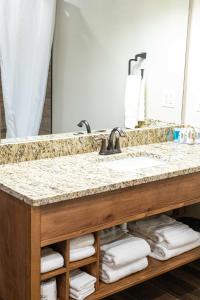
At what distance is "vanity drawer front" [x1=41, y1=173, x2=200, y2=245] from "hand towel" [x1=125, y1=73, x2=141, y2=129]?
25.4 inches

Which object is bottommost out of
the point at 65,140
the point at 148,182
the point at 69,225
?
the point at 69,225

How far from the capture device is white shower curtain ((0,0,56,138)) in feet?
6.96

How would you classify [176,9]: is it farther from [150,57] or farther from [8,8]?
[8,8]

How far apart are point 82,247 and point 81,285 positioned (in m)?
0.17

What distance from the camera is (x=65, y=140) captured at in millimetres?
2395

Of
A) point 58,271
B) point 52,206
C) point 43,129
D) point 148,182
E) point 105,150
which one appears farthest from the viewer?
point 105,150

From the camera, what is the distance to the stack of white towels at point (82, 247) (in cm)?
193

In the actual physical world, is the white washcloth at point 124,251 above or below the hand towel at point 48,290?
above

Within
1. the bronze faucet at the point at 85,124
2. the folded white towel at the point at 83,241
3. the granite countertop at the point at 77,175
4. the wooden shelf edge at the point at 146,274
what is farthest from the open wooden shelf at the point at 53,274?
the bronze faucet at the point at 85,124

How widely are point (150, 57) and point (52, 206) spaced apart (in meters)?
1.49

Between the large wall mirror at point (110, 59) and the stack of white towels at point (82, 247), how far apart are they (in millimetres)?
666

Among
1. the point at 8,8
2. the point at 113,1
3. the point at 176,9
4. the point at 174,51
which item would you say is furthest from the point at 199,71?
the point at 8,8

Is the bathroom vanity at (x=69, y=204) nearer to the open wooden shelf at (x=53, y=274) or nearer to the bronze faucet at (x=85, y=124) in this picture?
the open wooden shelf at (x=53, y=274)

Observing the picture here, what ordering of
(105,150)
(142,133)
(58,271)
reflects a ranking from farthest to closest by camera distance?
(142,133)
(105,150)
(58,271)
